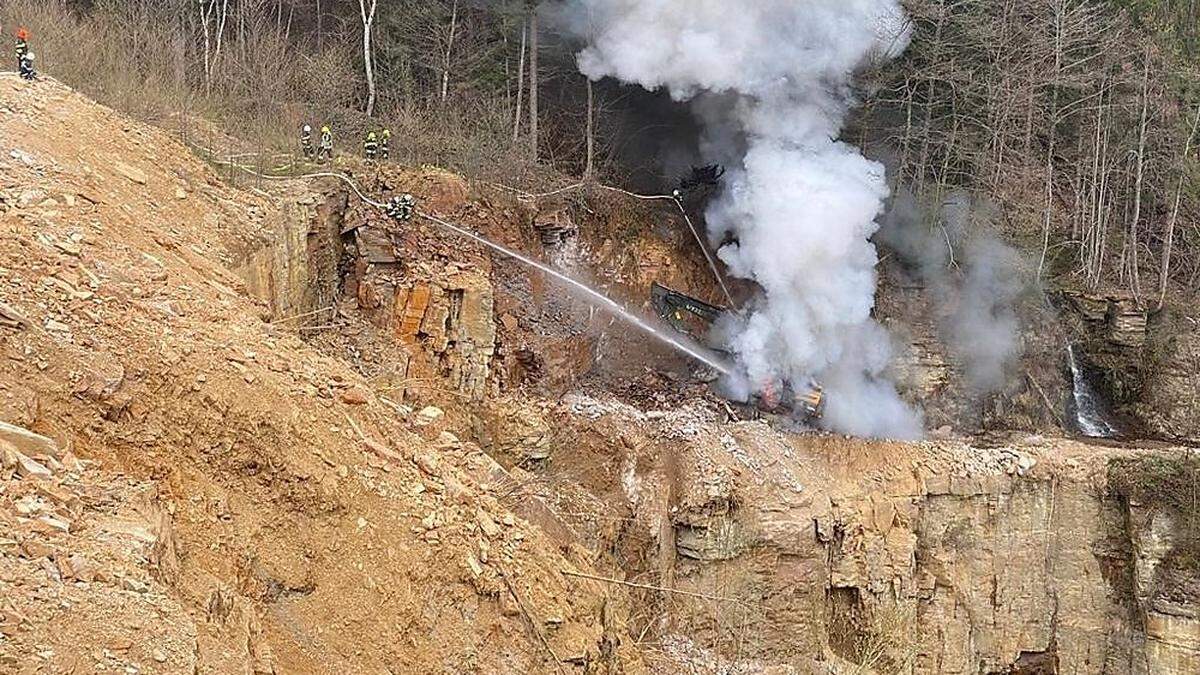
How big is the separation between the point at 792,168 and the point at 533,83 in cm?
519

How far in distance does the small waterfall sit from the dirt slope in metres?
10.8

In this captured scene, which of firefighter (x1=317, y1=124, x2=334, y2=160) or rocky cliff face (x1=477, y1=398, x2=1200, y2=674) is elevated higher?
firefighter (x1=317, y1=124, x2=334, y2=160)

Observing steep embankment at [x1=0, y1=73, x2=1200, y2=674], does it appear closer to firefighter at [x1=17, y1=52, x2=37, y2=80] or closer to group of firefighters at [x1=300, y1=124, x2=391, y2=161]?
group of firefighters at [x1=300, y1=124, x2=391, y2=161]

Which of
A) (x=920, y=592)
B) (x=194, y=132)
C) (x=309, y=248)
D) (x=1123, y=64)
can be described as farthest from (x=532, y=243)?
(x=1123, y=64)

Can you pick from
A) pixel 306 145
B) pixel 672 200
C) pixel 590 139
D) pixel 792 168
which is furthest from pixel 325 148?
pixel 792 168

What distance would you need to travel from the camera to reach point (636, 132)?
15812 millimetres

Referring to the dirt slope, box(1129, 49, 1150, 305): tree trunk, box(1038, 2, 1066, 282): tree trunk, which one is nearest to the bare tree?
the dirt slope

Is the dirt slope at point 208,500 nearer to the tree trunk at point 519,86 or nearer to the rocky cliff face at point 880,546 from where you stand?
the rocky cliff face at point 880,546

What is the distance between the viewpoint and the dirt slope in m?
3.57

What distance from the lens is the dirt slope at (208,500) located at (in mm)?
3574

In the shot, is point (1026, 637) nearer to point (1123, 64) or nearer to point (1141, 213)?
point (1141, 213)

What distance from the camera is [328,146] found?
12031mm

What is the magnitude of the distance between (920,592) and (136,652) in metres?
10.2

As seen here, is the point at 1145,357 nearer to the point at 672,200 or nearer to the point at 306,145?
the point at 672,200
